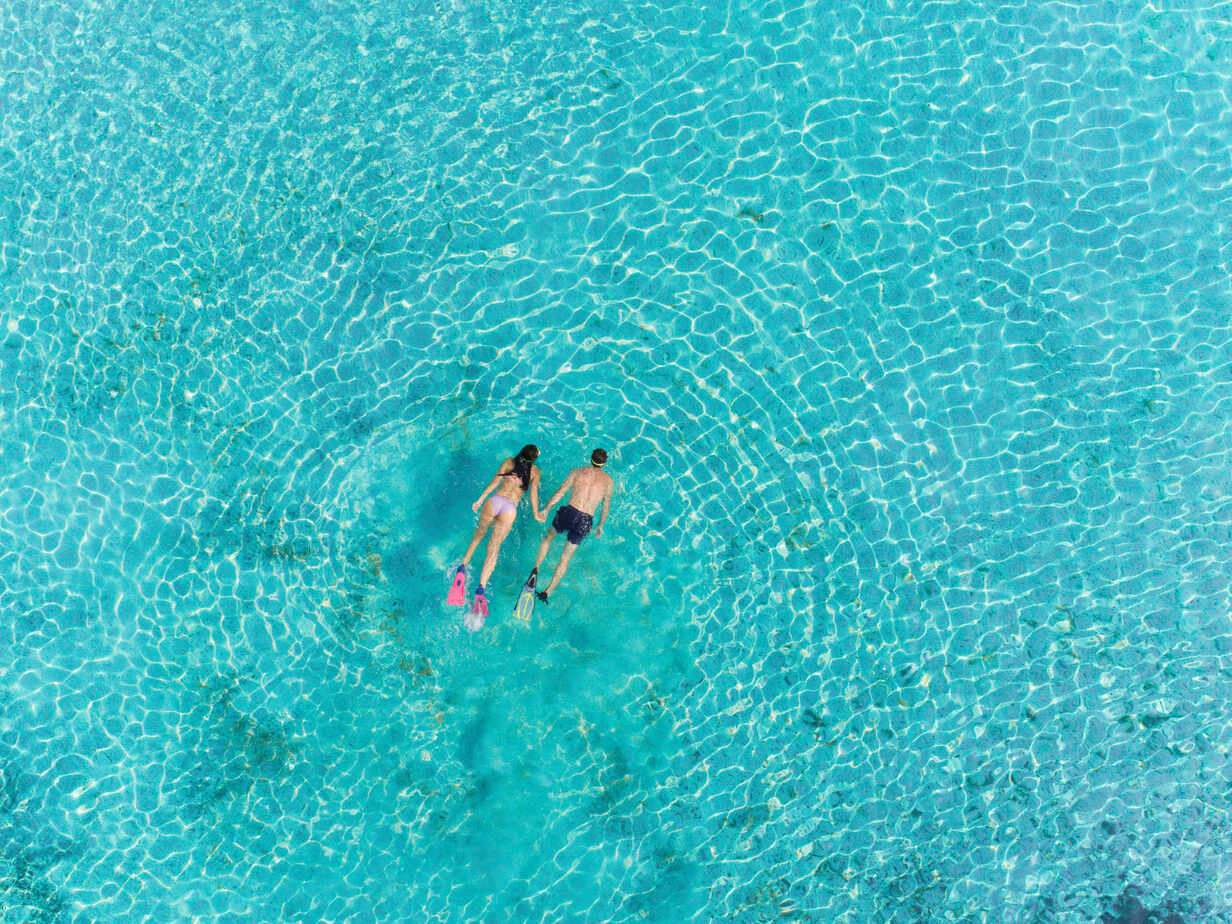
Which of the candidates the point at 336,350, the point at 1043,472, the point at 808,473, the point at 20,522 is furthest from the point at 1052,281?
the point at 20,522

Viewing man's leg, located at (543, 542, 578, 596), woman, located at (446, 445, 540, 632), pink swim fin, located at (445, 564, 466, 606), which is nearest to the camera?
woman, located at (446, 445, 540, 632)

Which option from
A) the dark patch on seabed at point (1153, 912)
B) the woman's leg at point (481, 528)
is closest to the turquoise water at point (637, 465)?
the dark patch on seabed at point (1153, 912)

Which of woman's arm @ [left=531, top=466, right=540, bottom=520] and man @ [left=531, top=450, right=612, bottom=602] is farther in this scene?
woman's arm @ [left=531, top=466, right=540, bottom=520]

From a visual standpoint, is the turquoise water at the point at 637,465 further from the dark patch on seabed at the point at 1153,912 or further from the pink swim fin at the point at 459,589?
the pink swim fin at the point at 459,589

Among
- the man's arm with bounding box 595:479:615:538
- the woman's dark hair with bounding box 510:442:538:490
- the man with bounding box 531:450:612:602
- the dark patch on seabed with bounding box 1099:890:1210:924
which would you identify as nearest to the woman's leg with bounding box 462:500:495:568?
the woman's dark hair with bounding box 510:442:538:490

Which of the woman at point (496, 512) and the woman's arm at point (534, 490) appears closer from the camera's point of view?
the woman at point (496, 512)

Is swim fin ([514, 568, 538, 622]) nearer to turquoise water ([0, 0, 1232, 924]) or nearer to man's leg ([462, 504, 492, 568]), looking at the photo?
turquoise water ([0, 0, 1232, 924])
